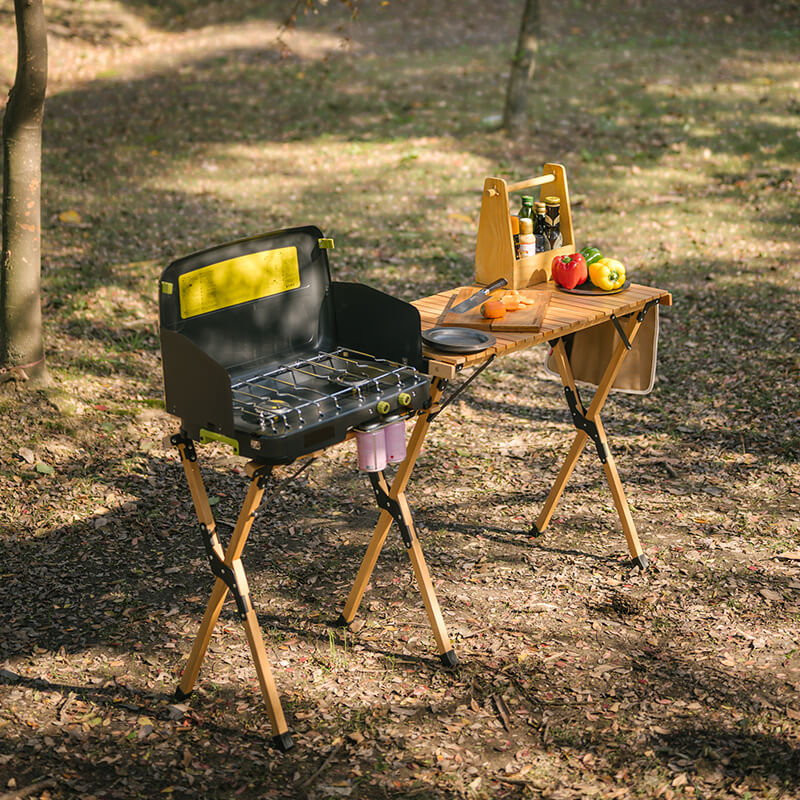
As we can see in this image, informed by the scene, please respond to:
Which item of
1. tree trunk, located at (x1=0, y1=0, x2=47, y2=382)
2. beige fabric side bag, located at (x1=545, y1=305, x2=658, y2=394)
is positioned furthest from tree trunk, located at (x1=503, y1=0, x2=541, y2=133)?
beige fabric side bag, located at (x1=545, y1=305, x2=658, y2=394)

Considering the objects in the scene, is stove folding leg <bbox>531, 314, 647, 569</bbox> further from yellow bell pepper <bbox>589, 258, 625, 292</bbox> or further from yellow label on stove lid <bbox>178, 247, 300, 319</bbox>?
yellow label on stove lid <bbox>178, 247, 300, 319</bbox>

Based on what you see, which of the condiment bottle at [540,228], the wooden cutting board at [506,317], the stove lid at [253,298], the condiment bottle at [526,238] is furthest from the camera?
the condiment bottle at [540,228]

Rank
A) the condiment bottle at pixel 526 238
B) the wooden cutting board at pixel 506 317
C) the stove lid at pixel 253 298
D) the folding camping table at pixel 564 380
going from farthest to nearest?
the condiment bottle at pixel 526 238 < the wooden cutting board at pixel 506 317 < the folding camping table at pixel 564 380 < the stove lid at pixel 253 298

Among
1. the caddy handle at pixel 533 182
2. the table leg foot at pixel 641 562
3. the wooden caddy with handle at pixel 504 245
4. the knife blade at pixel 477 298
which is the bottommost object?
the table leg foot at pixel 641 562

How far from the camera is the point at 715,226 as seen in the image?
32.2ft

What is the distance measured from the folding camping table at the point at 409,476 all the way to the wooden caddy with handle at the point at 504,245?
4.7 inches

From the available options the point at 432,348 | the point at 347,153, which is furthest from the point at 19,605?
the point at 347,153

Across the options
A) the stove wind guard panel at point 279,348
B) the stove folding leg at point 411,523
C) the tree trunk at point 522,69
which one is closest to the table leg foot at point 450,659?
the stove folding leg at point 411,523

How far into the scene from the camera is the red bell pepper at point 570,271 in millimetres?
4547

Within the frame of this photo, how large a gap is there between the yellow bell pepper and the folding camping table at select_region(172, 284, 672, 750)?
0.05 m

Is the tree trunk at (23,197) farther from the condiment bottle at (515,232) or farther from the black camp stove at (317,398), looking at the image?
the condiment bottle at (515,232)

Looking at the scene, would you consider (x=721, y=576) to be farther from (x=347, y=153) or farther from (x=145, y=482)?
(x=347, y=153)

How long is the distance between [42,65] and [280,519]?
2825 millimetres

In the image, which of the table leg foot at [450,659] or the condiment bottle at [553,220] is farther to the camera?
the condiment bottle at [553,220]
